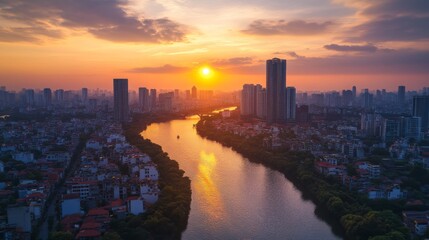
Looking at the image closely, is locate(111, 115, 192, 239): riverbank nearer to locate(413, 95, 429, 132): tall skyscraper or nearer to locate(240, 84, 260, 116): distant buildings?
locate(413, 95, 429, 132): tall skyscraper

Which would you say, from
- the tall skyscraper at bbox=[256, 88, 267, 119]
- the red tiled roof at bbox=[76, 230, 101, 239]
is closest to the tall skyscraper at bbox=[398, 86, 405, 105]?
the tall skyscraper at bbox=[256, 88, 267, 119]

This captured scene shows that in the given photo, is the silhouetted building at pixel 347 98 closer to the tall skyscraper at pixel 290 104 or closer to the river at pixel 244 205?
the tall skyscraper at pixel 290 104

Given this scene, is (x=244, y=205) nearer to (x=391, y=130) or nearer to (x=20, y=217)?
(x=20, y=217)

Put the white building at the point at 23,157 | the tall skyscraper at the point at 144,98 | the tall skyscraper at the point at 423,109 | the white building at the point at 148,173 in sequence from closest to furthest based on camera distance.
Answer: the white building at the point at 148,173 → the white building at the point at 23,157 → the tall skyscraper at the point at 423,109 → the tall skyscraper at the point at 144,98

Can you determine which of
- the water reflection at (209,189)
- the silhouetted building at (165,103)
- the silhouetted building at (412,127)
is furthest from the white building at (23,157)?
the silhouetted building at (165,103)

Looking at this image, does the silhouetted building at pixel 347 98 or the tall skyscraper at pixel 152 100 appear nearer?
the tall skyscraper at pixel 152 100

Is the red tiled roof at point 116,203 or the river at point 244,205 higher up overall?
the red tiled roof at point 116,203

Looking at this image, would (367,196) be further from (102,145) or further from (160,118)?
(160,118)

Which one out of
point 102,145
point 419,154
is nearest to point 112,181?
point 102,145
